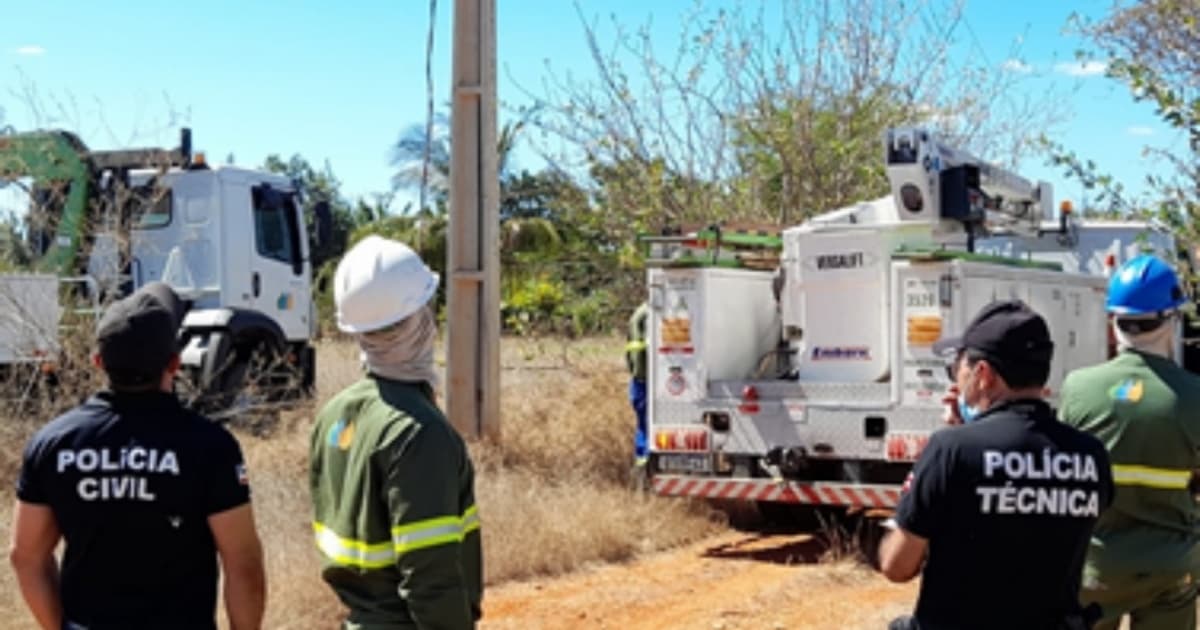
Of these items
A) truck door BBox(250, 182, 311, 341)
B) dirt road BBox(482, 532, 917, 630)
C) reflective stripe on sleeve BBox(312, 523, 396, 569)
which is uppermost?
truck door BBox(250, 182, 311, 341)

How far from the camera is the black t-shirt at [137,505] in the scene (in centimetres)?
300

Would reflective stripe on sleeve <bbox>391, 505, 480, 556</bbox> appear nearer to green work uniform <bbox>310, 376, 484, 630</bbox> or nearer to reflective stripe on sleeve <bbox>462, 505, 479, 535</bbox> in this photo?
green work uniform <bbox>310, 376, 484, 630</bbox>

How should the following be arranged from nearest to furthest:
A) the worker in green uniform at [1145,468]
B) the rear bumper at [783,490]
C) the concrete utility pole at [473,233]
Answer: the worker in green uniform at [1145,468]
the rear bumper at [783,490]
the concrete utility pole at [473,233]

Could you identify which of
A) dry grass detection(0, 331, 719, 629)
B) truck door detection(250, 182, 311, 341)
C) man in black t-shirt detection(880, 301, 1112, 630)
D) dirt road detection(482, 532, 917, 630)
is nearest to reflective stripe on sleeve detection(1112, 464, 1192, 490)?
man in black t-shirt detection(880, 301, 1112, 630)

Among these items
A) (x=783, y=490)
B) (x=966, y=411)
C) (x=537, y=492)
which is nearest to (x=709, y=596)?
(x=783, y=490)

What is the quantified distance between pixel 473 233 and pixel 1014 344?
7394 mm

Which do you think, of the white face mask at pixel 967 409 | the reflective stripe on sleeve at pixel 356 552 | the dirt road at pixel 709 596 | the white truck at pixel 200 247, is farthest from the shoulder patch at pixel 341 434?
the white truck at pixel 200 247

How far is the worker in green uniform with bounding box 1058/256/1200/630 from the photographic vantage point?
12.5 feet

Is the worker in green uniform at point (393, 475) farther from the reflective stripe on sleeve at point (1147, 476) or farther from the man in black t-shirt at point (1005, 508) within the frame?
the reflective stripe on sleeve at point (1147, 476)

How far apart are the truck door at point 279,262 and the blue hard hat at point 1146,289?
10439 mm

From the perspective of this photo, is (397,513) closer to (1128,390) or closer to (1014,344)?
(1014,344)

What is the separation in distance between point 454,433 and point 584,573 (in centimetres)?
509

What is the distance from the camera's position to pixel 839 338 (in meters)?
7.97

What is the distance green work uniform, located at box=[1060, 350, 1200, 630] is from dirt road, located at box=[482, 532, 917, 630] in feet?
9.74
